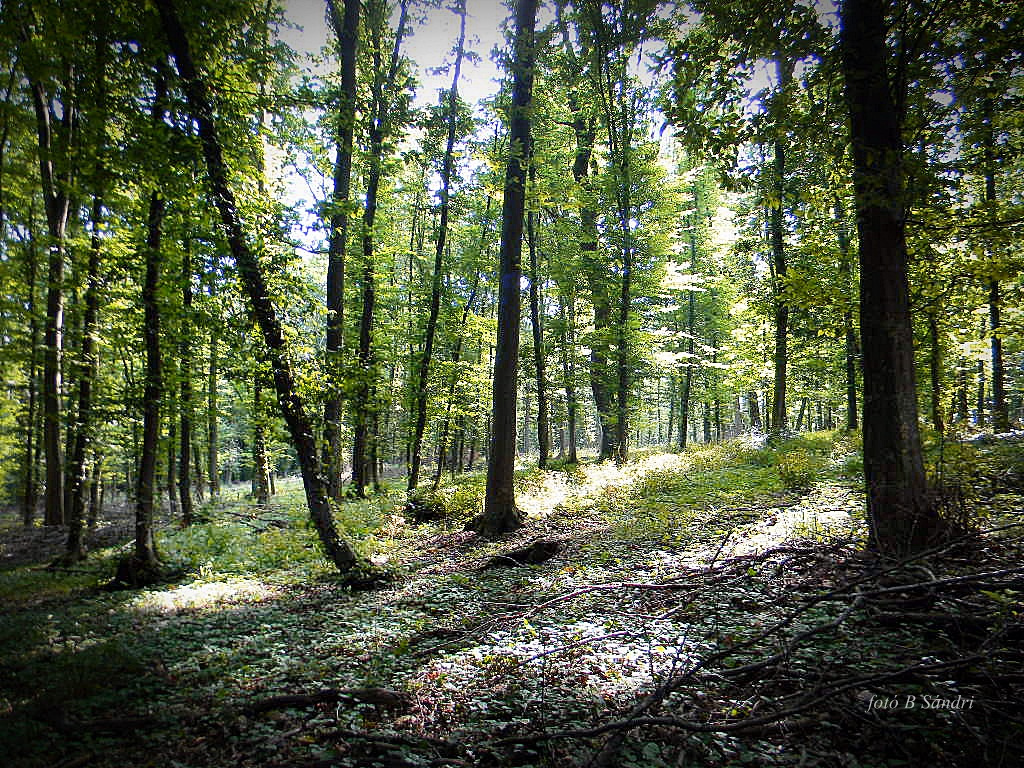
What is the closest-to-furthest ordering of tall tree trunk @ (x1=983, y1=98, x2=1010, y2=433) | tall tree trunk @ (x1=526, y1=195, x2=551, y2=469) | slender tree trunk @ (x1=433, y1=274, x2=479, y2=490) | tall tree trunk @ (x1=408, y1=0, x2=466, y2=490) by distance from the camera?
1. tall tree trunk @ (x1=983, y1=98, x2=1010, y2=433)
2. tall tree trunk @ (x1=408, y1=0, x2=466, y2=490)
3. slender tree trunk @ (x1=433, y1=274, x2=479, y2=490)
4. tall tree trunk @ (x1=526, y1=195, x2=551, y2=469)

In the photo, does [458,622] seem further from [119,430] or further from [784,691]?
[119,430]

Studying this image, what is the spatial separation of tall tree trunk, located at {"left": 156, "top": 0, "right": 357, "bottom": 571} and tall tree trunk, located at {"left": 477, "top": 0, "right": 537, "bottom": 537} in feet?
10.9

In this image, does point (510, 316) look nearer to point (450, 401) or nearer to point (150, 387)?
point (150, 387)

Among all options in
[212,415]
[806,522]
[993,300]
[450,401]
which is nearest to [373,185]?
[450,401]

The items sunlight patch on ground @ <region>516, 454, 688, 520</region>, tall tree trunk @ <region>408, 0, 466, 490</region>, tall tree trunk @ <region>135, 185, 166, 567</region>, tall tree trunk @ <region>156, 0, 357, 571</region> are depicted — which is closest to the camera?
tall tree trunk @ <region>156, 0, 357, 571</region>

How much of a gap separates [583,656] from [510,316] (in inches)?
291

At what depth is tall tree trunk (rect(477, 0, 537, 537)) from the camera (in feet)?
33.0

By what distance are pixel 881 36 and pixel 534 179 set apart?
9021 millimetres

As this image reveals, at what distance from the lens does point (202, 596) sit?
25.4 feet

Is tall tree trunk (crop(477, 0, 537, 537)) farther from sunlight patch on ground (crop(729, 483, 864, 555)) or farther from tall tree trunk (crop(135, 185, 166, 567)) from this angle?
tall tree trunk (crop(135, 185, 166, 567))

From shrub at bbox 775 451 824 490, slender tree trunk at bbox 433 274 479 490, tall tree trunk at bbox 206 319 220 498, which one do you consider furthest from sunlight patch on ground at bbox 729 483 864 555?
tall tree trunk at bbox 206 319 220 498

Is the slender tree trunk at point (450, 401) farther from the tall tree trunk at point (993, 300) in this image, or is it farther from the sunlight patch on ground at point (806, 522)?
the tall tree trunk at point (993, 300)

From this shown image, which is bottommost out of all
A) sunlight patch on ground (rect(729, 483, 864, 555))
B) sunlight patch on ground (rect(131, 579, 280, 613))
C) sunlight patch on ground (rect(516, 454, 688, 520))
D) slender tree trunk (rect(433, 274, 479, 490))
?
sunlight patch on ground (rect(131, 579, 280, 613))

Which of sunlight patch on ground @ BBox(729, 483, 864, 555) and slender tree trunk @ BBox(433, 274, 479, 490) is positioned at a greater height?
slender tree trunk @ BBox(433, 274, 479, 490)
